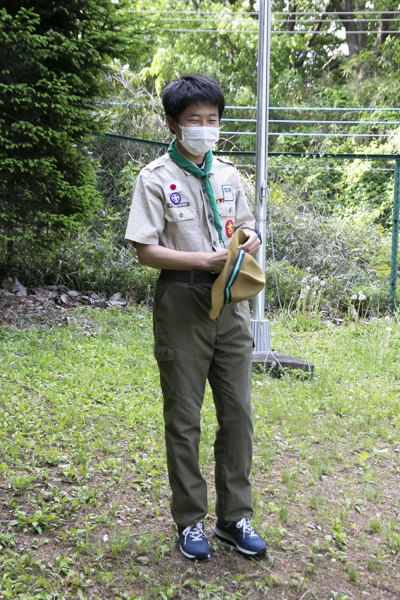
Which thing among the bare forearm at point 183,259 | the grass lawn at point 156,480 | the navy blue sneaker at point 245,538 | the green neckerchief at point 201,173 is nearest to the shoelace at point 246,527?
the navy blue sneaker at point 245,538

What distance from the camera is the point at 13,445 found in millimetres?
3348

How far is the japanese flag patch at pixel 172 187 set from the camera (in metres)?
2.35

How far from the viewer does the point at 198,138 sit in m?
2.34

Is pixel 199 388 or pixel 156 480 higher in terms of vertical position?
pixel 199 388

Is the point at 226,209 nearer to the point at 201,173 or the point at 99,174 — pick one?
the point at 201,173

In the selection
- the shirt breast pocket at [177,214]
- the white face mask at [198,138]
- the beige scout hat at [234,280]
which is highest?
the white face mask at [198,138]

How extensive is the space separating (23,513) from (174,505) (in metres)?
0.74

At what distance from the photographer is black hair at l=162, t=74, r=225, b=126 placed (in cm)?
229

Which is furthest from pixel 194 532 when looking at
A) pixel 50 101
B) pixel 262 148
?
pixel 50 101

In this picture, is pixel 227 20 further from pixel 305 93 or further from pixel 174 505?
pixel 174 505

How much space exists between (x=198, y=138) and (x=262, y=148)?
2649 millimetres

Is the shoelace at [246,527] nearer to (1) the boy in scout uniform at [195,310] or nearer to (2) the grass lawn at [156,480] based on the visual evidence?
(1) the boy in scout uniform at [195,310]

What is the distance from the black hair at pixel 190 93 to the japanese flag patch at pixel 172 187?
Result: 0.27 metres

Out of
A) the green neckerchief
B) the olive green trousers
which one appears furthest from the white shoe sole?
the green neckerchief
